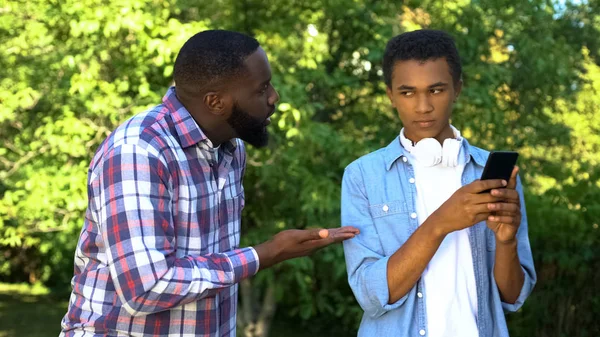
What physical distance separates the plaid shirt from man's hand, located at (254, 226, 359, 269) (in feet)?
0.20

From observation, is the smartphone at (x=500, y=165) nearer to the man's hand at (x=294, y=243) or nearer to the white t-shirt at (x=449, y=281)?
the white t-shirt at (x=449, y=281)

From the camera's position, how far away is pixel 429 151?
2.58 metres

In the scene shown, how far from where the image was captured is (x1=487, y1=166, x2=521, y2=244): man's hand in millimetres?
2289

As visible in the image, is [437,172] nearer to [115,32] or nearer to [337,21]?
[115,32]

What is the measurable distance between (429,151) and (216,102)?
70cm

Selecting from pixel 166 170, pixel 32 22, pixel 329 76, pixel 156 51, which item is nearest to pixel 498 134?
pixel 329 76

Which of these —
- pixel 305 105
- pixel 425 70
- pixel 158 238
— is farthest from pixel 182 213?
pixel 305 105

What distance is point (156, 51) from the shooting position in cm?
583

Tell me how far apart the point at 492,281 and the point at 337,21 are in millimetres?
4363

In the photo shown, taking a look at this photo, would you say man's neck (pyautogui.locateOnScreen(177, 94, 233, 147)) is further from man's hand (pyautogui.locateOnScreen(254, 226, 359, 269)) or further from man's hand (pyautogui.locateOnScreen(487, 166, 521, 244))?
man's hand (pyautogui.locateOnScreen(487, 166, 521, 244))

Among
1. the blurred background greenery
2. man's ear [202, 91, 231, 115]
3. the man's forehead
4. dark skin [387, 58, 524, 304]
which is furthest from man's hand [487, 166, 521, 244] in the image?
the blurred background greenery

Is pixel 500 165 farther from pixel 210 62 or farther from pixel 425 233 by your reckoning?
pixel 210 62

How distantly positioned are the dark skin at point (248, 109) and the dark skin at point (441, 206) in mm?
307

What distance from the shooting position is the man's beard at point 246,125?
8.79 feet
